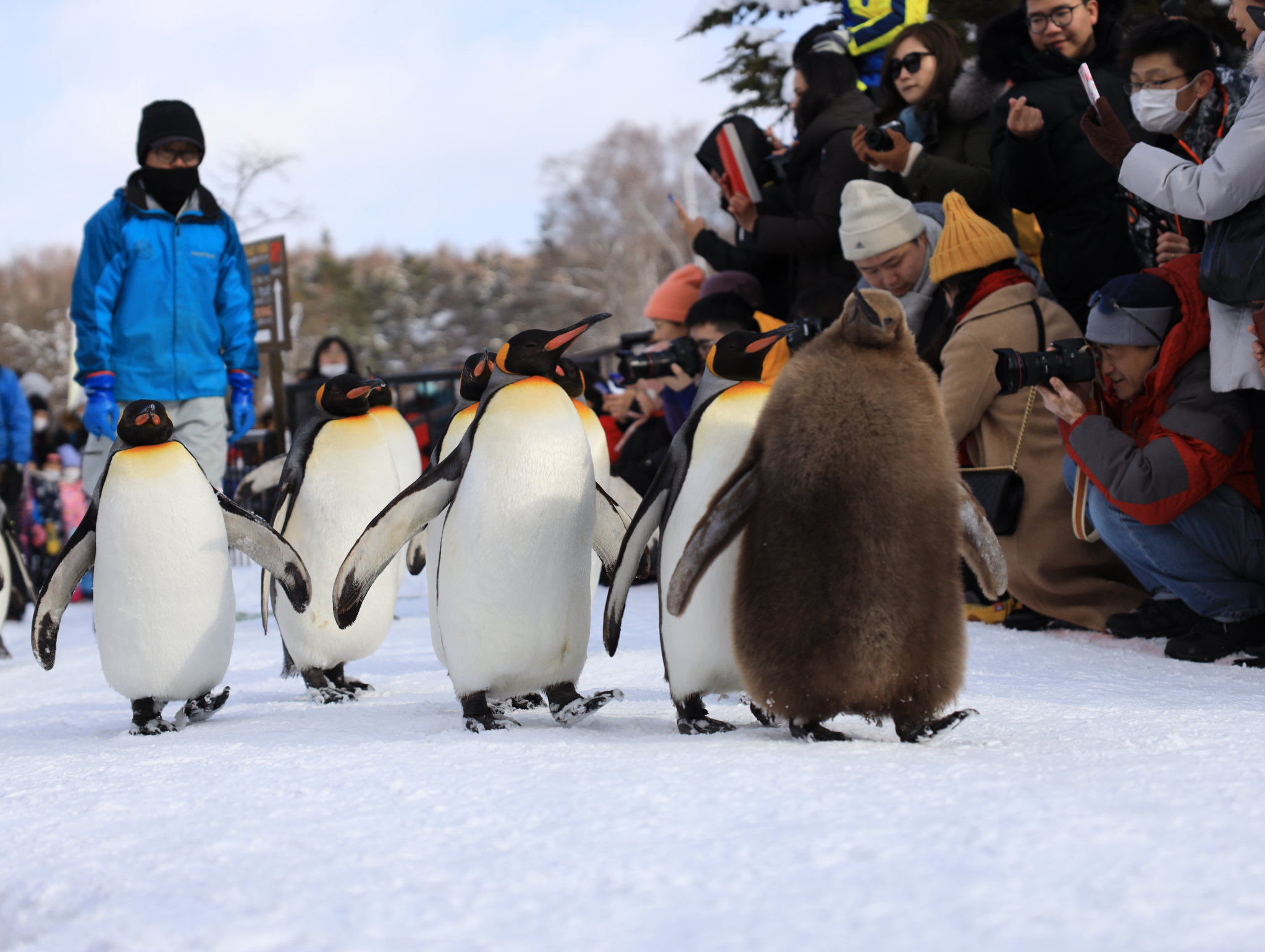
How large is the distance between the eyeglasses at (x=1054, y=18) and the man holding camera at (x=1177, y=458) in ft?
3.90

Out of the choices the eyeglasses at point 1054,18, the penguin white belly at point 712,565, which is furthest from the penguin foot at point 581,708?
the eyeglasses at point 1054,18

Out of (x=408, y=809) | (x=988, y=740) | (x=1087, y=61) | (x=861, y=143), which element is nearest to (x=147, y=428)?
(x=408, y=809)

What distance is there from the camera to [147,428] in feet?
9.26

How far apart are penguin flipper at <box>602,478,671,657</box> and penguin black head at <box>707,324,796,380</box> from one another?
0.23 metres

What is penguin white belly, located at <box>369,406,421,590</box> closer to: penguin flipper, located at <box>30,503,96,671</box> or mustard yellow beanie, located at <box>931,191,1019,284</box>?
penguin flipper, located at <box>30,503,96,671</box>

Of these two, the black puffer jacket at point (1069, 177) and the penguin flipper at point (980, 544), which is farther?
the black puffer jacket at point (1069, 177)

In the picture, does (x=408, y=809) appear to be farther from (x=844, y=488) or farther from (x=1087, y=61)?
(x=1087, y=61)

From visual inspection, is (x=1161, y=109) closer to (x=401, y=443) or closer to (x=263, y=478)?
(x=401, y=443)

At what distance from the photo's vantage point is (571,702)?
2.58 m

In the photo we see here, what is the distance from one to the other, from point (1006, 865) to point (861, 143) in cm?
362

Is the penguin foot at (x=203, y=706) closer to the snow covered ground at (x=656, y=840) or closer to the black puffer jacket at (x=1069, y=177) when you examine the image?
the snow covered ground at (x=656, y=840)

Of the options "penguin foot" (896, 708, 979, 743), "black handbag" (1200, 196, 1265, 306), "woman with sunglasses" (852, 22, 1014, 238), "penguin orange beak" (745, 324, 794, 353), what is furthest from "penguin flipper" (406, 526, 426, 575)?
"black handbag" (1200, 196, 1265, 306)

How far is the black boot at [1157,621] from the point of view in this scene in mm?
3566

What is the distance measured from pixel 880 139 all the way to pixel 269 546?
8.90 ft
